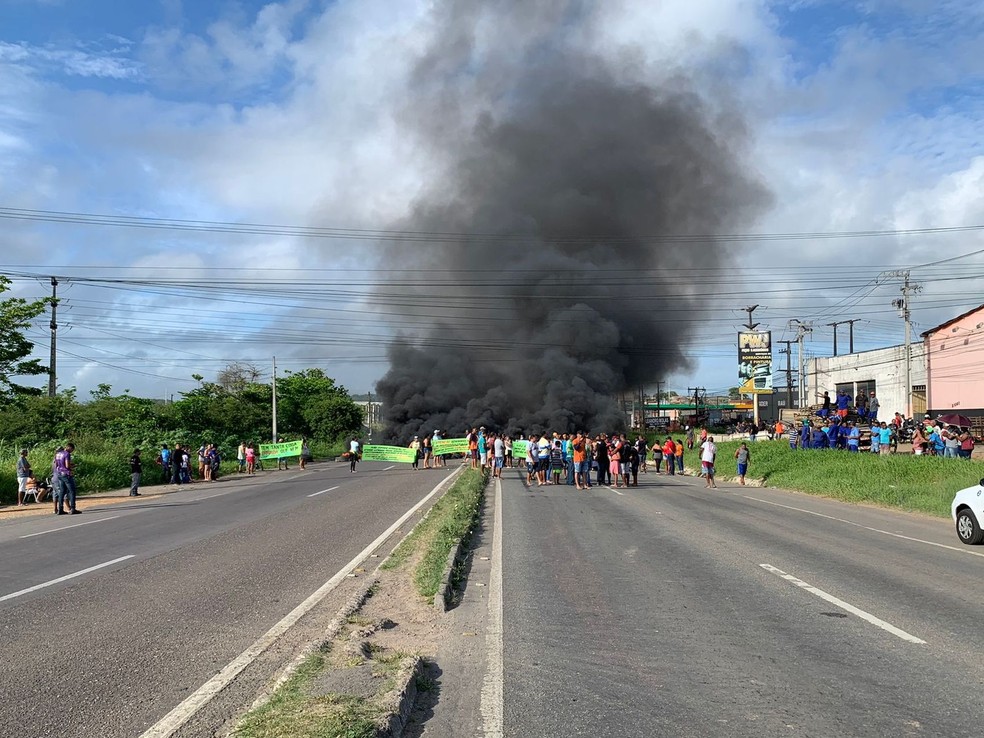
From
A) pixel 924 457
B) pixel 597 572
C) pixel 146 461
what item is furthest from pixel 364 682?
pixel 146 461

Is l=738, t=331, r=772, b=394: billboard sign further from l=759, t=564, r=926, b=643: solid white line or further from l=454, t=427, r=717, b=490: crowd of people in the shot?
l=759, t=564, r=926, b=643: solid white line

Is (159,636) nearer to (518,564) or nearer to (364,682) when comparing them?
(364,682)

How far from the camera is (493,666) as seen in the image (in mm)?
5488

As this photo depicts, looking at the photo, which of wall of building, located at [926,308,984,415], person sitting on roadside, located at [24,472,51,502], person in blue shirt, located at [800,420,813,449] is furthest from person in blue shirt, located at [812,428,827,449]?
person sitting on roadside, located at [24,472,51,502]

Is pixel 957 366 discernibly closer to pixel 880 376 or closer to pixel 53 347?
pixel 880 376

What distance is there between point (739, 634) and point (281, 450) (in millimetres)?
37947

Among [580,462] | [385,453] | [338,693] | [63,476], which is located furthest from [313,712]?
[385,453]

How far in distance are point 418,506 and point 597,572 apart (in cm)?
859

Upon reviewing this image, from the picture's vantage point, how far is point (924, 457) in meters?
20.6

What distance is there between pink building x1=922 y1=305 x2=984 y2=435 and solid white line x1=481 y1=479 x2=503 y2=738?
4054 cm

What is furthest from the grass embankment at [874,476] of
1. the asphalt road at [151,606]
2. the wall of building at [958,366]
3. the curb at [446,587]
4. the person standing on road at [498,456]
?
the wall of building at [958,366]

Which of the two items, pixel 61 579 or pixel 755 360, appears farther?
pixel 755 360

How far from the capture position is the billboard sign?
40.5 metres

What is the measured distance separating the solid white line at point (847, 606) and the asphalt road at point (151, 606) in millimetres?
4463
